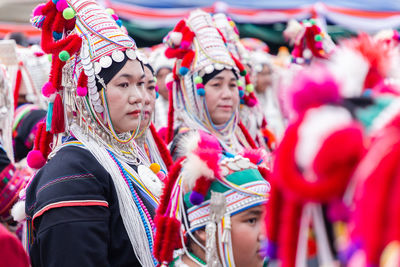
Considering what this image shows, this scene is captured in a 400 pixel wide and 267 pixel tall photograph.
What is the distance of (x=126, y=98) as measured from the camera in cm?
297

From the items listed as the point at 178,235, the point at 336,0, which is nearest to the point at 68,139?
the point at 178,235

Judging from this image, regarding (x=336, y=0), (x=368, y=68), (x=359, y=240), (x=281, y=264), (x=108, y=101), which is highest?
(x=368, y=68)

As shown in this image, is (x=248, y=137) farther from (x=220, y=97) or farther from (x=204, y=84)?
(x=204, y=84)

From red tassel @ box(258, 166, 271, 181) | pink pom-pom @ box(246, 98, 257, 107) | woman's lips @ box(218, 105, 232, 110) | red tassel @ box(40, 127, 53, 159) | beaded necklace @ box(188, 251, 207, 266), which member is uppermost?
red tassel @ box(258, 166, 271, 181)

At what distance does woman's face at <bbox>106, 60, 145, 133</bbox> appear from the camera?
117 inches

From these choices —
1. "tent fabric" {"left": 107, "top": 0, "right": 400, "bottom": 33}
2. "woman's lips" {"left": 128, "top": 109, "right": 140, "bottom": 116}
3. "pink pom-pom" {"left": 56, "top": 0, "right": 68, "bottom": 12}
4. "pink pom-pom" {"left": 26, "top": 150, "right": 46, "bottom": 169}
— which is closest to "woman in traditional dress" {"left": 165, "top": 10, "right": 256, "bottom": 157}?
"woman's lips" {"left": 128, "top": 109, "right": 140, "bottom": 116}

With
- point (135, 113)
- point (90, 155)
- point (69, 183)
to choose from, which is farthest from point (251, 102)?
point (69, 183)

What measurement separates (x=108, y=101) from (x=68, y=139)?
0.86 ft

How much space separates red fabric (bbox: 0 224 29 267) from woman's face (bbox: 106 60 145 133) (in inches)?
55.4

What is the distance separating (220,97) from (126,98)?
1467 millimetres

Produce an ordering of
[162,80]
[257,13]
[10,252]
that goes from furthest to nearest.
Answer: [257,13], [162,80], [10,252]

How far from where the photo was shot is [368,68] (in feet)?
4.17

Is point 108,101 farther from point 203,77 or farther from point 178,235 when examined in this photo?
point 203,77

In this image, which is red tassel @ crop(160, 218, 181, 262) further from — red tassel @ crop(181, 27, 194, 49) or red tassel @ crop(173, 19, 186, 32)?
red tassel @ crop(173, 19, 186, 32)
